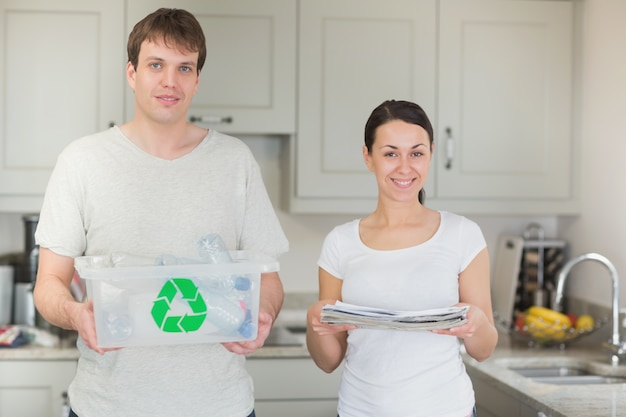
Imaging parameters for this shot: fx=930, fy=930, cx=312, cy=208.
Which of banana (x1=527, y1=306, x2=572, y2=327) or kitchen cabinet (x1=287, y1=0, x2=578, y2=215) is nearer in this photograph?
banana (x1=527, y1=306, x2=572, y2=327)

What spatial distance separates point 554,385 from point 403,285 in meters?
0.94

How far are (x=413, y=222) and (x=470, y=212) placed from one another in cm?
156

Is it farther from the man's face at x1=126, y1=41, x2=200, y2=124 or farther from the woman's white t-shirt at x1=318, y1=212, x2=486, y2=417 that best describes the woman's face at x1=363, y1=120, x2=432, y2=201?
the man's face at x1=126, y1=41, x2=200, y2=124

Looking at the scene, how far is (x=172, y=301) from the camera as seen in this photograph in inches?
62.1

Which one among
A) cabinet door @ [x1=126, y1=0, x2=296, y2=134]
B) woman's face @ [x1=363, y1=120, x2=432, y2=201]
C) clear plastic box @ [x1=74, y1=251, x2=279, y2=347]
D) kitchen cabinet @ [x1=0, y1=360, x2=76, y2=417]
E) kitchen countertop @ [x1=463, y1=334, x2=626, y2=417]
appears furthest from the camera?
cabinet door @ [x1=126, y1=0, x2=296, y2=134]

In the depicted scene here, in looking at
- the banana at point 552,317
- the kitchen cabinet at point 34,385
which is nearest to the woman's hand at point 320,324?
the kitchen cabinet at point 34,385

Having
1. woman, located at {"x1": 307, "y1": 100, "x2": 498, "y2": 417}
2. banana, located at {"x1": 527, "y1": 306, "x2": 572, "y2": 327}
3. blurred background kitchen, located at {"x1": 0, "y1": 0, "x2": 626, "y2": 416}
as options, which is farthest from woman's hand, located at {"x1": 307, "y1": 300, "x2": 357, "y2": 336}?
banana, located at {"x1": 527, "y1": 306, "x2": 572, "y2": 327}

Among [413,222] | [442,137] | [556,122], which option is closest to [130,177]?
[413,222]

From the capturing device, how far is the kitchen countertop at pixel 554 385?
7.41 feet

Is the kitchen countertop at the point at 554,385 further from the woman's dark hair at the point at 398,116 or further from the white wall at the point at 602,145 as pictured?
the woman's dark hair at the point at 398,116

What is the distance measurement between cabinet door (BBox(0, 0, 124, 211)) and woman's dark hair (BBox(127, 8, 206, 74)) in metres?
1.48

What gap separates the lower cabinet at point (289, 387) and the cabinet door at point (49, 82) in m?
0.99

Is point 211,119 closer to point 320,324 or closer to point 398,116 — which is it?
point 398,116

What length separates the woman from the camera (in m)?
1.77
